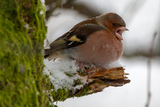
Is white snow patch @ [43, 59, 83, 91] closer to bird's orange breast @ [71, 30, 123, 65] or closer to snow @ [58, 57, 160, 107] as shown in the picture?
bird's orange breast @ [71, 30, 123, 65]

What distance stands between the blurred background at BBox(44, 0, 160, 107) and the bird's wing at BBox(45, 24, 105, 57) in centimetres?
76

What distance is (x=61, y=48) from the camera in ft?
8.57

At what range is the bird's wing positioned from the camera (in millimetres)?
2623

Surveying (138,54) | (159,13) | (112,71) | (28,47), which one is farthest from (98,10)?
(28,47)

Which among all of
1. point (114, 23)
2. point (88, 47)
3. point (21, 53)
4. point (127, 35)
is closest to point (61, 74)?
point (88, 47)

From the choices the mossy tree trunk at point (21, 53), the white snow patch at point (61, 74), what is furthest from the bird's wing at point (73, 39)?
the mossy tree trunk at point (21, 53)

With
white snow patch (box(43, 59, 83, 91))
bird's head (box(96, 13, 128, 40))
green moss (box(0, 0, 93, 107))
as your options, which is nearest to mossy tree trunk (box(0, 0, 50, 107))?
green moss (box(0, 0, 93, 107))

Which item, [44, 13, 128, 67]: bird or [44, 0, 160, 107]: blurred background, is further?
[44, 0, 160, 107]: blurred background

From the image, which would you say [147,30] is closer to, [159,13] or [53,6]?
[159,13]

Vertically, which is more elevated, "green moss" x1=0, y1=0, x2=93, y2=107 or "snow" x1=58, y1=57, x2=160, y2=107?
"green moss" x1=0, y1=0, x2=93, y2=107

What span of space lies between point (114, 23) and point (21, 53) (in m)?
2.17

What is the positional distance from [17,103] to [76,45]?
1575 mm

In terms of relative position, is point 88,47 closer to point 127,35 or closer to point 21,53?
point 21,53

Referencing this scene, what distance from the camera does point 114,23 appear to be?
10.6 feet
